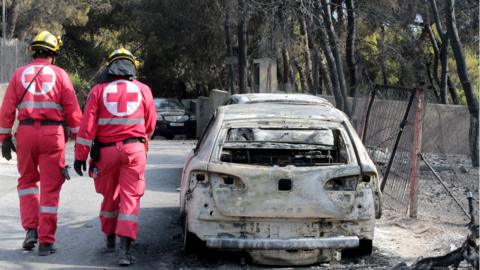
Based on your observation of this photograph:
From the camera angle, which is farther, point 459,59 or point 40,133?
point 459,59

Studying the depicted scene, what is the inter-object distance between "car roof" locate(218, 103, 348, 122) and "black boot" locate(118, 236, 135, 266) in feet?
4.76

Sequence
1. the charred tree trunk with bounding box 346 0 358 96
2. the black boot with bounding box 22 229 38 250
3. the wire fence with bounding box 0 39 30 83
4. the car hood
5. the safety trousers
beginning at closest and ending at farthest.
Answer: the safety trousers → the black boot with bounding box 22 229 38 250 → the charred tree trunk with bounding box 346 0 358 96 → the wire fence with bounding box 0 39 30 83 → the car hood

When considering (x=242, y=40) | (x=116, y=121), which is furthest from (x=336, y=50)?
(x=116, y=121)

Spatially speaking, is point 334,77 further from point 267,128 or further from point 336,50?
point 267,128

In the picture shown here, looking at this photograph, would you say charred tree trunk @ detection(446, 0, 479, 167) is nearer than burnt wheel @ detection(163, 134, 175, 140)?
Yes

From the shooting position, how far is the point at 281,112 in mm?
7465

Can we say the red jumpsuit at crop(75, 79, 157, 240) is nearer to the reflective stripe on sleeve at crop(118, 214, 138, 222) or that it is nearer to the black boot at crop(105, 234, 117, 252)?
the reflective stripe on sleeve at crop(118, 214, 138, 222)

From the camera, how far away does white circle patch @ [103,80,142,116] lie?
7066 mm

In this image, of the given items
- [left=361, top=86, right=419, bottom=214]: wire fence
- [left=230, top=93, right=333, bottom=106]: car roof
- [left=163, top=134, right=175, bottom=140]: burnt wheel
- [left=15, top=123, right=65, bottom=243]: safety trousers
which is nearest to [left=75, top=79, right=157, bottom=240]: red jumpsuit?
[left=15, top=123, right=65, bottom=243]: safety trousers

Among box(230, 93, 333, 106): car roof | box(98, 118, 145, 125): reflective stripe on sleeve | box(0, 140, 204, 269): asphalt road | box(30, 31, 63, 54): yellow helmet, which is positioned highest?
box(30, 31, 63, 54): yellow helmet

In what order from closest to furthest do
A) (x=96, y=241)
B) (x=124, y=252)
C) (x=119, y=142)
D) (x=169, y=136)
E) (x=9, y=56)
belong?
(x=124, y=252) → (x=119, y=142) → (x=96, y=241) → (x=9, y=56) → (x=169, y=136)

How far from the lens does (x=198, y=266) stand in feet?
22.9

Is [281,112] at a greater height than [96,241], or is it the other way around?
[281,112]

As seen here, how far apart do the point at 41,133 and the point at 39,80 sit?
1.64 ft
